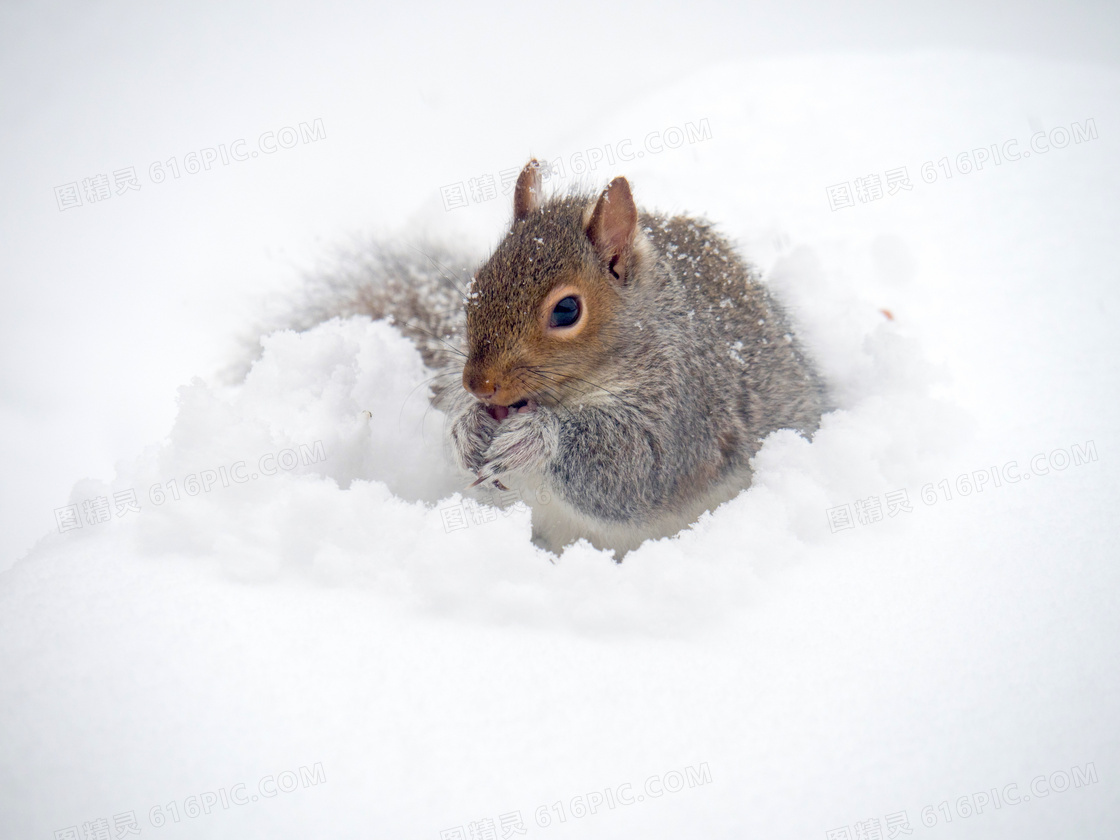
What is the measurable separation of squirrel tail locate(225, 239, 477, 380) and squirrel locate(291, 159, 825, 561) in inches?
14.0

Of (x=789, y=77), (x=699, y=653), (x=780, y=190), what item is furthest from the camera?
(x=789, y=77)

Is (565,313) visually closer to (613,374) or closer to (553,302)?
(553,302)

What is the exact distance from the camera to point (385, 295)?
7.88 ft

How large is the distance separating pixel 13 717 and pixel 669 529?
52.2 inches

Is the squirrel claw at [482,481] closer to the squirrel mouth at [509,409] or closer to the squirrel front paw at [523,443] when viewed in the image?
the squirrel front paw at [523,443]

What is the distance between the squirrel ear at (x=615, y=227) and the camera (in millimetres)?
1436

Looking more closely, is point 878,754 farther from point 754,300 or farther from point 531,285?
point 754,300

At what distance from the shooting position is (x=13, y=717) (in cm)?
99

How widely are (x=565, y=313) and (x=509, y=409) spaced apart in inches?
13.1

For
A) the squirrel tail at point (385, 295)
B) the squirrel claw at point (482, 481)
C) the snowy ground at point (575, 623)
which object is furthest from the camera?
the squirrel tail at point (385, 295)

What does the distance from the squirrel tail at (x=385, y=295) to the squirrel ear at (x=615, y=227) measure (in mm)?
788

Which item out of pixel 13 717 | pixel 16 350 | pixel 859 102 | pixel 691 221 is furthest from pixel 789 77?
pixel 13 717

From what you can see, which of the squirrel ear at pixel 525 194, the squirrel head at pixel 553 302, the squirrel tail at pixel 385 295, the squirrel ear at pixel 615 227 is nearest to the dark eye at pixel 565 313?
the squirrel head at pixel 553 302

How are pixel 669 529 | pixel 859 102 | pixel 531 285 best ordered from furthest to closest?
pixel 859 102
pixel 669 529
pixel 531 285
